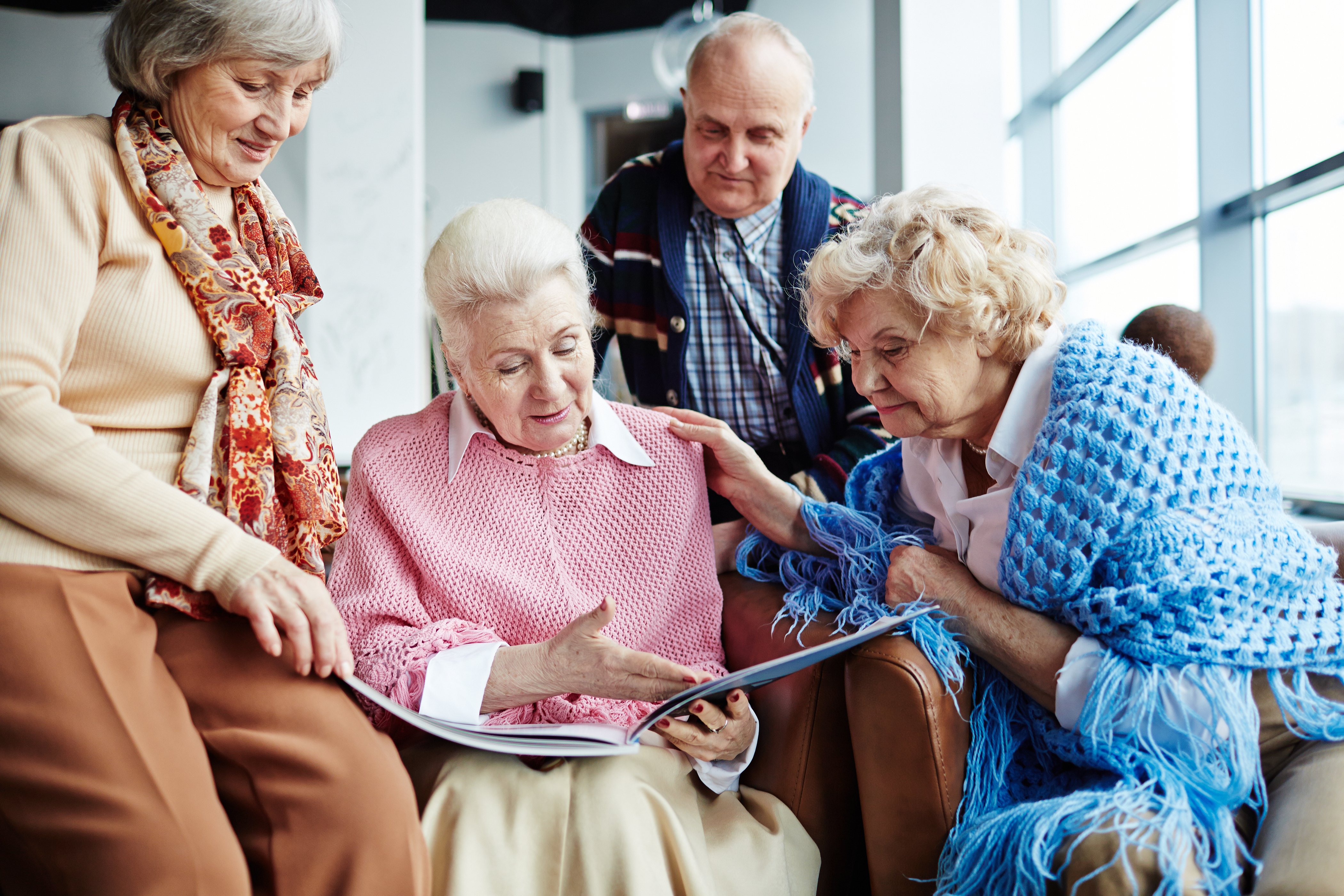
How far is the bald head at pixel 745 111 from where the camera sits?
Result: 6.51 feet

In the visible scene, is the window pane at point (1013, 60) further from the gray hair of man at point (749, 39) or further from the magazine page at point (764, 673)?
the magazine page at point (764, 673)

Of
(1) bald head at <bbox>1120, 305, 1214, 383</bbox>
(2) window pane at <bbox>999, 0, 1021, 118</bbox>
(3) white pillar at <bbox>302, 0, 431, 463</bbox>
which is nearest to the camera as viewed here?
(1) bald head at <bbox>1120, 305, 1214, 383</bbox>

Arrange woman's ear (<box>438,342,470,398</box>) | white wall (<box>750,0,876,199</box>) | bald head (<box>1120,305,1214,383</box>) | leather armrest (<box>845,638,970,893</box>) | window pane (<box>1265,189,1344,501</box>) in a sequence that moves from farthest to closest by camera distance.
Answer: white wall (<box>750,0,876,199</box>)
window pane (<box>1265,189,1344,501</box>)
bald head (<box>1120,305,1214,383</box>)
woman's ear (<box>438,342,470,398</box>)
leather armrest (<box>845,638,970,893</box>)

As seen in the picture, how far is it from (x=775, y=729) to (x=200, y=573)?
0.86m

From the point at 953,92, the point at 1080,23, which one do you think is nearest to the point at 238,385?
the point at 953,92

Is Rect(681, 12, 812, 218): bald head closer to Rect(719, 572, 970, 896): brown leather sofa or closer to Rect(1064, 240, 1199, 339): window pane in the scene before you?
Rect(719, 572, 970, 896): brown leather sofa

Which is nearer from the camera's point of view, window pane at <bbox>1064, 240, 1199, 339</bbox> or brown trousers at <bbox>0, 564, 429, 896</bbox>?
brown trousers at <bbox>0, 564, 429, 896</bbox>

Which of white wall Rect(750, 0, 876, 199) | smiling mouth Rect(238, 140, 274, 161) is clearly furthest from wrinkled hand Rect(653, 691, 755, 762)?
white wall Rect(750, 0, 876, 199)

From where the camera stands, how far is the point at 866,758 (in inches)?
51.0

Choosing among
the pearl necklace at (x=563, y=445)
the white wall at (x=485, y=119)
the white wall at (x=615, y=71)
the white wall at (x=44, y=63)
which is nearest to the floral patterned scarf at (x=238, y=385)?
the pearl necklace at (x=563, y=445)

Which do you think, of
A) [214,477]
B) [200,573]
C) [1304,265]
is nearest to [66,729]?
[200,573]

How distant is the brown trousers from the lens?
3.30 ft

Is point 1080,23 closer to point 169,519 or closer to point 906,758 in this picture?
point 906,758

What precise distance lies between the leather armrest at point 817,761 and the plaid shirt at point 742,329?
2.23 feet
